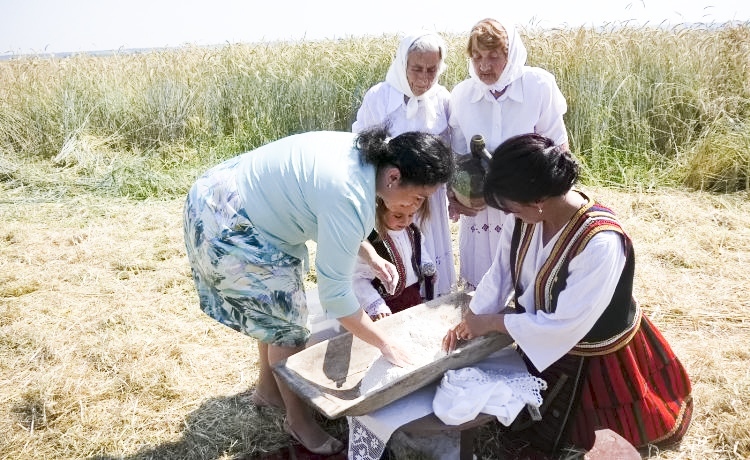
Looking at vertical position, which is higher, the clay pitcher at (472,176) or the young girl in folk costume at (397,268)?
the clay pitcher at (472,176)

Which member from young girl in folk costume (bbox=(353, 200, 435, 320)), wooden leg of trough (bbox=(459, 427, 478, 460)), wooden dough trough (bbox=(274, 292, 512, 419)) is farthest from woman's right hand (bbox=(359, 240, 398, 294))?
wooden leg of trough (bbox=(459, 427, 478, 460))

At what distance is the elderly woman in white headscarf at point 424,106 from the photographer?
10.3 ft

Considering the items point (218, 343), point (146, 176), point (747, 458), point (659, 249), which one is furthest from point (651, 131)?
point (146, 176)

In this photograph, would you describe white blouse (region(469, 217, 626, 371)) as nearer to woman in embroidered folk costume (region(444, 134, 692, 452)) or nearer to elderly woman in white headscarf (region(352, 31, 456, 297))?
woman in embroidered folk costume (region(444, 134, 692, 452))

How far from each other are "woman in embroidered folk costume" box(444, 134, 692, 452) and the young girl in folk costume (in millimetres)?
534

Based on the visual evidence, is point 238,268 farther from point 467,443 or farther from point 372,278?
point 467,443

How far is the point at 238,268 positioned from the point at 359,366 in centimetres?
64

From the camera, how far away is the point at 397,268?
2.94 m

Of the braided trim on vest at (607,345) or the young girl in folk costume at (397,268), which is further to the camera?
the young girl in folk costume at (397,268)

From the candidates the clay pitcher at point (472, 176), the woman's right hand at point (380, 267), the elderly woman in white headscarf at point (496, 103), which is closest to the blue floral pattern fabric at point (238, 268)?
the woman's right hand at point (380, 267)

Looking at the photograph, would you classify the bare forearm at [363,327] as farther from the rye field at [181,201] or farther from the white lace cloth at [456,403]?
the rye field at [181,201]

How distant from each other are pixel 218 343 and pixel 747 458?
2746mm

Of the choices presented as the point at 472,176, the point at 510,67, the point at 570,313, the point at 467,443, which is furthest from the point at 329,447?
the point at 510,67

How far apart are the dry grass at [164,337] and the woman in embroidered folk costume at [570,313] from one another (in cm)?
36
